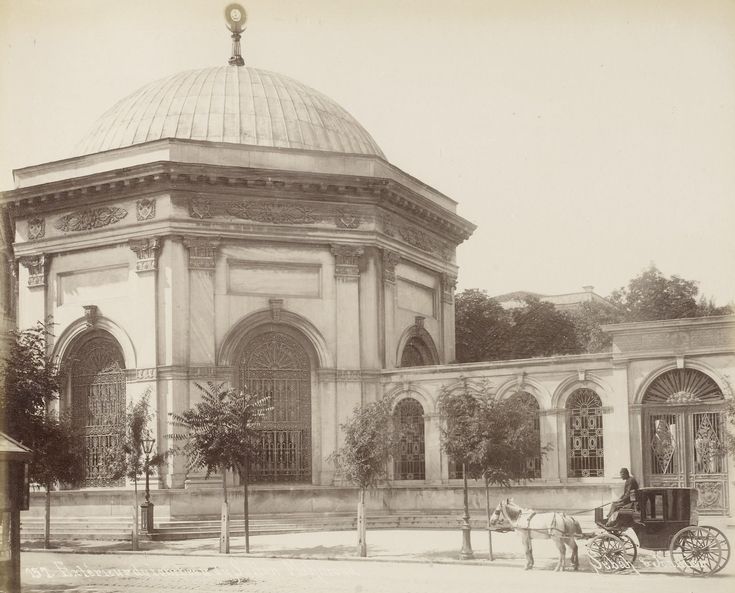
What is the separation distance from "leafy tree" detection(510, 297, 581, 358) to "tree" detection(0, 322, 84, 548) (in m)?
27.3

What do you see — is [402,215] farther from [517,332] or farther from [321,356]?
[517,332]

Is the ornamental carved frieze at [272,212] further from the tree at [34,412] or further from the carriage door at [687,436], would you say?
the carriage door at [687,436]

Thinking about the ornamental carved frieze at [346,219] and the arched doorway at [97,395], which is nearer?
→ the arched doorway at [97,395]

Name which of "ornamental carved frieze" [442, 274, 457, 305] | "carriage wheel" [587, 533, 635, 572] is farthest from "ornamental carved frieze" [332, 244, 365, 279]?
"carriage wheel" [587, 533, 635, 572]

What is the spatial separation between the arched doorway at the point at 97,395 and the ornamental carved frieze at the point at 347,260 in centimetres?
707

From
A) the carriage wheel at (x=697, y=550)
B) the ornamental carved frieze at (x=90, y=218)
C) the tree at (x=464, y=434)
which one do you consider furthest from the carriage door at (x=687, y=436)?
the ornamental carved frieze at (x=90, y=218)

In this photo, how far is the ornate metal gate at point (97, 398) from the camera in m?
33.1

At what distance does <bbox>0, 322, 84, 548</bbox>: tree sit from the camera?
2550 cm

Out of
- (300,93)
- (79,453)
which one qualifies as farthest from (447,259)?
(79,453)

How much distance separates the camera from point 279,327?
110 feet

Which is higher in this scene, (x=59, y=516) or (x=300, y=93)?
(x=300, y=93)

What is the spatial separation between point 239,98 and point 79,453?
12.8m

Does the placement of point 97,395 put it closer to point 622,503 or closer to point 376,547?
point 376,547

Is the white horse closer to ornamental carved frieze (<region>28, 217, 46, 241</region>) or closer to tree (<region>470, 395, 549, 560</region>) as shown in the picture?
tree (<region>470, 395, 549, 560</region>)
